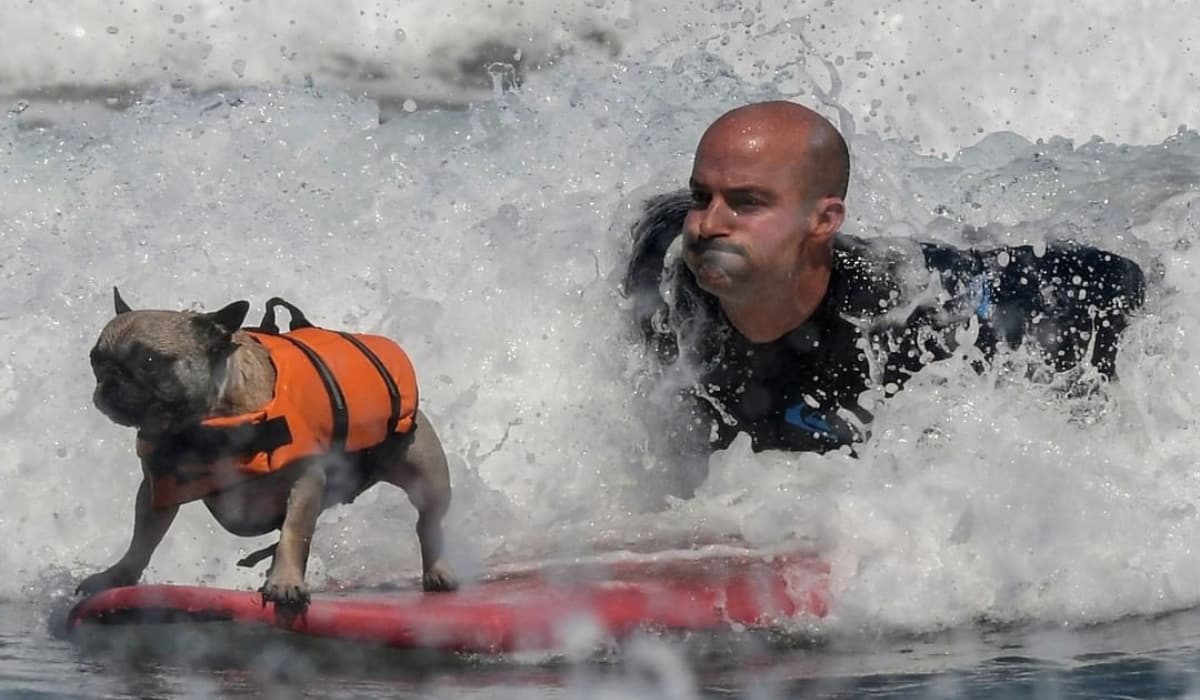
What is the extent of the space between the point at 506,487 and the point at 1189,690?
221cm

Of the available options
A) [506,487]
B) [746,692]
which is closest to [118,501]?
[506,487]

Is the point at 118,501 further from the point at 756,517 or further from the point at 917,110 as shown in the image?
the point at 917,110

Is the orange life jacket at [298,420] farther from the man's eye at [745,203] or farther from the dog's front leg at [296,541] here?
the man's eye at [745,203]

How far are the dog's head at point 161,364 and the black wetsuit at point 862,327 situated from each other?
1.62m

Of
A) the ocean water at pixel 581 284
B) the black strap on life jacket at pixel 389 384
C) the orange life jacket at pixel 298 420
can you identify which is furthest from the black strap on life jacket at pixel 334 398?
the ocean water at pixel 581 284

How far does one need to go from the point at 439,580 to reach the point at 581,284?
213 cm

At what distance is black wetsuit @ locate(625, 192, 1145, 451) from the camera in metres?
4.83

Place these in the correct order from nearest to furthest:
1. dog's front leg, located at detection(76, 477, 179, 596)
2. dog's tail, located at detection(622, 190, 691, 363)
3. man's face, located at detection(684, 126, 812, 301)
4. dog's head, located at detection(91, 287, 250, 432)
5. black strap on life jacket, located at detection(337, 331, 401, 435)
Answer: dog's head, located at detection(91, 287, 250, 432)
dog's front leg, located at detection(76, 477, 179, 596)
black strap on life jacket, located at detection(337, 331, 401, 435)
man's face, located at detection(684, 126, 812, 301)
dog's tail, located at detection(622, 190, 691, 363)

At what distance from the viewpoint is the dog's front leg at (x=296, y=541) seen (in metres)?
3.63

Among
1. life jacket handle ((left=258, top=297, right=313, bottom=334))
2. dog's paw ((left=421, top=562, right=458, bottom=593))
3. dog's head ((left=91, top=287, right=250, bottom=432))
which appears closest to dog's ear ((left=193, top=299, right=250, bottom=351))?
dog's head ((left=91, top=287, right=250, bottom=432))

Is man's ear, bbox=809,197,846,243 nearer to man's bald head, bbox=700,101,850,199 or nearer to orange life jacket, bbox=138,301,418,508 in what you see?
man's bald head, bbox=700,101,850,199

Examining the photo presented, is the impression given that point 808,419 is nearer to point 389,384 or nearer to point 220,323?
point 389,384

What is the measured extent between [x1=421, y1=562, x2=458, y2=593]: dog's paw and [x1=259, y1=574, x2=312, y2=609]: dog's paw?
47 cm

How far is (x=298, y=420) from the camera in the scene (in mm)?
3812
